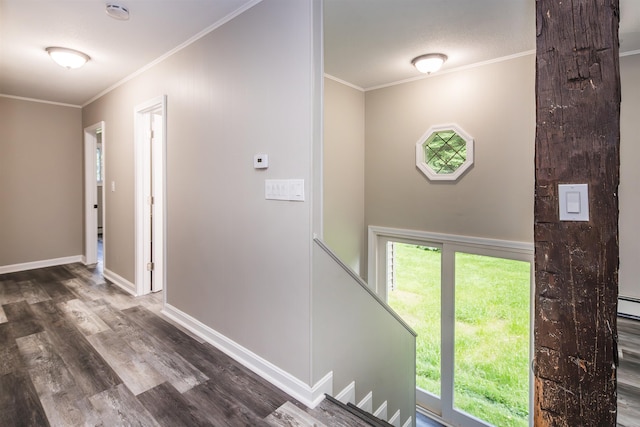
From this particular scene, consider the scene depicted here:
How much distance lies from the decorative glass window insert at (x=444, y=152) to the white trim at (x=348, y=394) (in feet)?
7.94

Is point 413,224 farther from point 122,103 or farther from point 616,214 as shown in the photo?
point 122,103

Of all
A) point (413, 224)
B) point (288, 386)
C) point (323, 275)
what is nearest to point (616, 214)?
point (323, 275)

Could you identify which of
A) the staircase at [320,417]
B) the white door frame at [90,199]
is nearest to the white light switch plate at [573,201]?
the staircase at [320,417]

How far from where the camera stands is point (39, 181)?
183 inches

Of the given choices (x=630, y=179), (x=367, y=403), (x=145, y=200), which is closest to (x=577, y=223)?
(x=367, y=403)

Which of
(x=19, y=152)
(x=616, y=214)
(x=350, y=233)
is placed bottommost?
(x=350, y=233)

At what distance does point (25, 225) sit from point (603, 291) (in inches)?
244

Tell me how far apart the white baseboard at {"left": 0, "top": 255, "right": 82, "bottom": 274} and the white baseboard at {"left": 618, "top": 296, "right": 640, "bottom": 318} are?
6890 mm

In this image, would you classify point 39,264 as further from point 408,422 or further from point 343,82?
point 408,422

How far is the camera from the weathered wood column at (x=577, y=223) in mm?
949

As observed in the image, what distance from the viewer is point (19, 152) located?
4441 mm

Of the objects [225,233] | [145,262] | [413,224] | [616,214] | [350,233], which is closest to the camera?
[616,214]

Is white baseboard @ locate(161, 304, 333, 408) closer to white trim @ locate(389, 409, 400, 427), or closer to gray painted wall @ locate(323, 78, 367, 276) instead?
white trim @ locate(389, 409, 400, 427)

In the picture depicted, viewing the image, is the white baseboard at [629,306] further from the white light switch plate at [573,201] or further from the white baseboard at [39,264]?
the white baseboard at [39,264]
